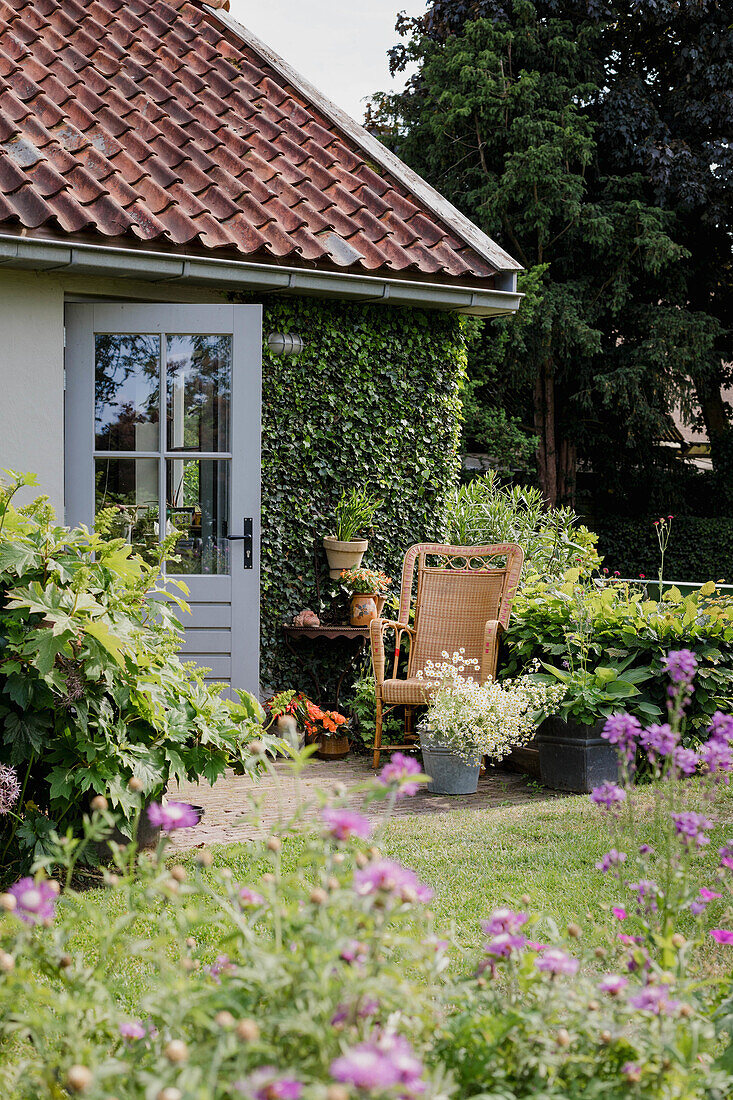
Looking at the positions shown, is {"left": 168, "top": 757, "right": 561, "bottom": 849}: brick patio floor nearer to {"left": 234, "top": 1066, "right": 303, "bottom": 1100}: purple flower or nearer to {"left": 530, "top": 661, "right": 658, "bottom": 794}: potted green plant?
{"left": 530, "top": 661, "right": 658, "bottom": 794}: potted green plant

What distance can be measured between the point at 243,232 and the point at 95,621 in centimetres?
326

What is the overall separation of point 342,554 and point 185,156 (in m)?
2.54

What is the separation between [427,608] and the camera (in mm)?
5918

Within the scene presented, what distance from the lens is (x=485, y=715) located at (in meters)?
4.86

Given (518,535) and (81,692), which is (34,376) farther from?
(518,535)

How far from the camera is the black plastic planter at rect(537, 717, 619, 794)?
4.81 m

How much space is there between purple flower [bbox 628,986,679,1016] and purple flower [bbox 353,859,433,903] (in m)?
0.34

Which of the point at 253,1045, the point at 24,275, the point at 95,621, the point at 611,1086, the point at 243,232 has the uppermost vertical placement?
the point at 243,232

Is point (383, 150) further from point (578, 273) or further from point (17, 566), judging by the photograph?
point (578, 273)

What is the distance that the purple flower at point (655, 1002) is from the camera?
1.38 meters

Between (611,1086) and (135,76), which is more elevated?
(135,76)

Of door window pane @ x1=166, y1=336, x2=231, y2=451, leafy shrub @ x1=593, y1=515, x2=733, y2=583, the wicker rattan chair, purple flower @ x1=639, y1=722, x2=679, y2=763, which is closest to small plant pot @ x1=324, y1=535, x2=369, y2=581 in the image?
the wicker rattan chair

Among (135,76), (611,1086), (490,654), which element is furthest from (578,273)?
(611,1086)

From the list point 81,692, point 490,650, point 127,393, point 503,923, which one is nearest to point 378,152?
point 127,393
